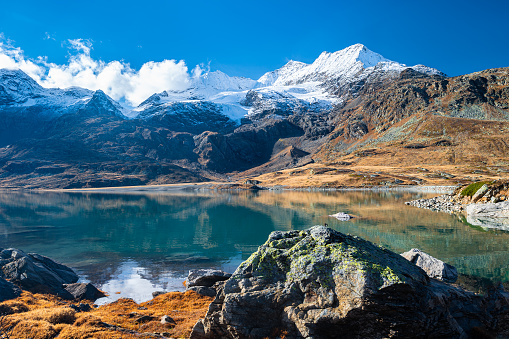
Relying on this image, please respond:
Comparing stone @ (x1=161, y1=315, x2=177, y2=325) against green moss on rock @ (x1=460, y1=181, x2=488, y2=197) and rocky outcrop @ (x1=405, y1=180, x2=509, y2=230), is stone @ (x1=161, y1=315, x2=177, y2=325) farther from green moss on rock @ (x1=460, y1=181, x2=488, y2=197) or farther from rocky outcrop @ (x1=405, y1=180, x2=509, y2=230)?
green moss on rock @ (x1=460, y1=181, x2=488, y2=197)

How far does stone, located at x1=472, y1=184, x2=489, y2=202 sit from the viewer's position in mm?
60138

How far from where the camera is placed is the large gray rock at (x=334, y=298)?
10.1 metres

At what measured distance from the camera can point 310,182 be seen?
583ft

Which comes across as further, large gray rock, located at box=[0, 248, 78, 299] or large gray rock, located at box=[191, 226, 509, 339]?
large gray rock, located at box=[0, 248, 78, 299]

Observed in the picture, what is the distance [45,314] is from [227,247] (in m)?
27.8

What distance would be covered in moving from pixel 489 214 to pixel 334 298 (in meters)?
54.6

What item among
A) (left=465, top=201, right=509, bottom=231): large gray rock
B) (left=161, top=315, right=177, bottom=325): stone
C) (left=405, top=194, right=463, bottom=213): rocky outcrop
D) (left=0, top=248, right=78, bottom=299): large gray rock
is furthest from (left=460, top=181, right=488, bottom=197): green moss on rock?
(left=0, top=248, right=78, bottom=299): large gray rock

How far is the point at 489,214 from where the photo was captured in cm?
5034

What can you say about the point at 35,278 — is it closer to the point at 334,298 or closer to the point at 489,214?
the point at 334,298

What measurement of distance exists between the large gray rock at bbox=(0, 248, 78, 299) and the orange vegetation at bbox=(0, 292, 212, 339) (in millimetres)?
1998

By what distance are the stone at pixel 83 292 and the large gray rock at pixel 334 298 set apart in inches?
553

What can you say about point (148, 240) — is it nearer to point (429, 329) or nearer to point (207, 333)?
point (207, 333)

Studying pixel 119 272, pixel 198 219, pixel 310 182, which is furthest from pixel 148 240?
pixel 310 182

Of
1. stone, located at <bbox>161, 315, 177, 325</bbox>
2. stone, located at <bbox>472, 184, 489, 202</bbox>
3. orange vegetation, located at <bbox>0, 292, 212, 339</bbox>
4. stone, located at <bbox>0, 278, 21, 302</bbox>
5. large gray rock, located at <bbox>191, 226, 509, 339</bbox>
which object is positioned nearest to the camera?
large gray rock, located at <bbox>191, 226, 509, 339</bbox>
